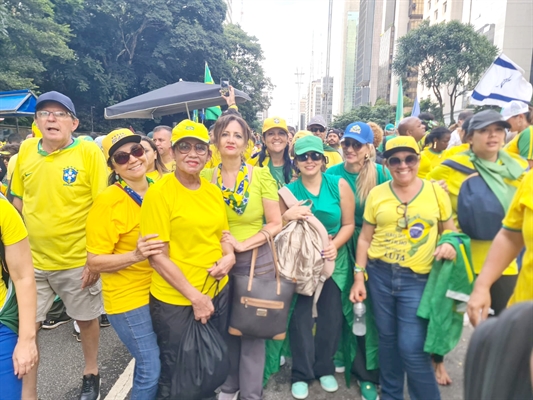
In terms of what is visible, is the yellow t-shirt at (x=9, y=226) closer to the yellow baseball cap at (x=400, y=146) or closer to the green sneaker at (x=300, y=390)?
the green sneaker at (x=300, y=390)

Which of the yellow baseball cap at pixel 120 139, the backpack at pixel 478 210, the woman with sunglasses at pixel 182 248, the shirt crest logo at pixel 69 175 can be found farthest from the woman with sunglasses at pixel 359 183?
the shirt crest logo at pixel 69 175

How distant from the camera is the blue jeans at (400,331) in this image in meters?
2.41

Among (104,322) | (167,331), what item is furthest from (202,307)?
(104,322)

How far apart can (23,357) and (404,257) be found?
2234mm

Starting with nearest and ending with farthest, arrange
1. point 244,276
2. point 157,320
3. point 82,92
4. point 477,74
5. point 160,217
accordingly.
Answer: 1. point 160,217
2. point 157,320
3. point 244,276
4. point 82,92
5. point 477,74

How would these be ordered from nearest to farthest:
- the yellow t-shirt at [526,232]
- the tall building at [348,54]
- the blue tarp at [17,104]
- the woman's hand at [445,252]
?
the yellow t-shirt at [526,232]
the woman's hand at [445,252]
the blue tarp at [17,104]
the tall building at [348,54]

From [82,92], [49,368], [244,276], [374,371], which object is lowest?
[49,368]

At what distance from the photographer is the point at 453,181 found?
9.08ft

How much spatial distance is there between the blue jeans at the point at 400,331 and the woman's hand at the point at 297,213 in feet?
1.93

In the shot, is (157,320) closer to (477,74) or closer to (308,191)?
(308,191)

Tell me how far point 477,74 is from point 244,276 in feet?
103

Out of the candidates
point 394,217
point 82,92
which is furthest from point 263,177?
point 82,92

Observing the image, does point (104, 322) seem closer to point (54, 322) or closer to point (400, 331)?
point (54, 322)

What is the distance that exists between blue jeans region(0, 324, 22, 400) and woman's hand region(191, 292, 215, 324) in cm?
90
